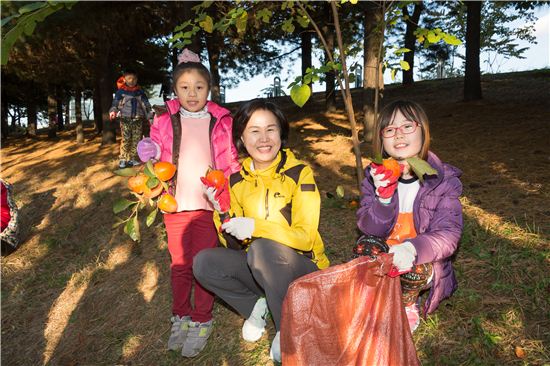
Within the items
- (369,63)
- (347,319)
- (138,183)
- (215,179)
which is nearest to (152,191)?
(138,183)

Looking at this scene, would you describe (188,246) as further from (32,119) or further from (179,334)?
(32,119)

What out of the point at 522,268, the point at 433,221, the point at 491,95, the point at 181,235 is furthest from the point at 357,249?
the point at 491,95

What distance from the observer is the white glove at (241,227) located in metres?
2.16

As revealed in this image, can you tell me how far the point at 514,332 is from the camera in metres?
2.24

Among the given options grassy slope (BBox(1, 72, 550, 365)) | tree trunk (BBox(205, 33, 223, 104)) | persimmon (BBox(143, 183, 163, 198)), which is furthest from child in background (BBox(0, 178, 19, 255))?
tree trunk (BBox(205, 33, 223, 104))

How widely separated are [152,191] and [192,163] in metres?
0.41

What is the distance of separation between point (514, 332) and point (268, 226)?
144cm

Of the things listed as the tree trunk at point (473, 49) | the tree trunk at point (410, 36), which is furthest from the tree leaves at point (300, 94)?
the tree trunk at point (410, 36)

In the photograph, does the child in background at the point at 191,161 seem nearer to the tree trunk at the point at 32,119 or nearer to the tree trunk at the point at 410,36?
the tree trunk at the point at 410,36

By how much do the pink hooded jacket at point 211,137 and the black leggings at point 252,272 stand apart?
563 millimetres

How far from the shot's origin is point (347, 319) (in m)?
1.79

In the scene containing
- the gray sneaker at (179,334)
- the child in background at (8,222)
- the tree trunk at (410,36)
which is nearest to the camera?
the gray sneaker at (179,334)

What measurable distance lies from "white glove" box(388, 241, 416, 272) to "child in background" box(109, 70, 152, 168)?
245 inches

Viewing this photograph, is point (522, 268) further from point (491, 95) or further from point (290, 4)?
point (491, 95)
